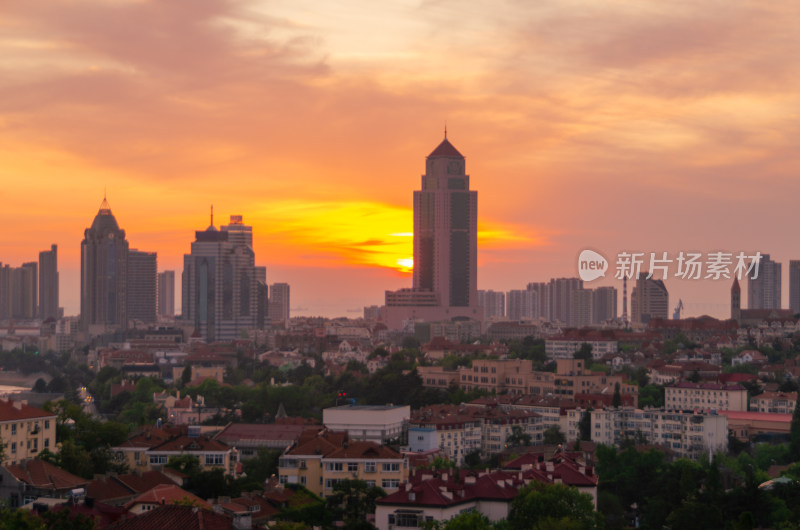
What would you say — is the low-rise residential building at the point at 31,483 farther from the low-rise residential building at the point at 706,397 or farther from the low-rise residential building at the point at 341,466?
the low-rise residential building at the point at 706,397

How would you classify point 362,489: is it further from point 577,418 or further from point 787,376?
point 787,376

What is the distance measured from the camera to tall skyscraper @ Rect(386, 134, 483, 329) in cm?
13538

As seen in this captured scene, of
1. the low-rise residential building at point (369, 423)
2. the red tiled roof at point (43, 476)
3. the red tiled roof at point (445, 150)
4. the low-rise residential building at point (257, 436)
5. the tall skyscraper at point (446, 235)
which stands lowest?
the low-rise residential building at point (257, 436)

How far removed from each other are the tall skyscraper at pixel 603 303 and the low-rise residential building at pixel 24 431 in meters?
128

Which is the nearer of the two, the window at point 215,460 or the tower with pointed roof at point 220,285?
the window at point 215,460

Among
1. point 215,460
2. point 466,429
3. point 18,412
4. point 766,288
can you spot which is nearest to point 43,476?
point 18,412

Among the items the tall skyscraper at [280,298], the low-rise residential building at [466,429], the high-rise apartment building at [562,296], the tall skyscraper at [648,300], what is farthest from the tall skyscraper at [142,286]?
the low-rise residential building at [466,429]

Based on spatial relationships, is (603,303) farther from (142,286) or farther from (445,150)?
(142,286)

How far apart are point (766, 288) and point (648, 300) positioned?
11.8m

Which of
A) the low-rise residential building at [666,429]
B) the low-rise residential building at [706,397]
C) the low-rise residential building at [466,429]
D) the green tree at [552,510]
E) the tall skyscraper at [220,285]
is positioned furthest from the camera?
the tall skyscraper at [220,285]

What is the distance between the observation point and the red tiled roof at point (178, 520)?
62.2 feet

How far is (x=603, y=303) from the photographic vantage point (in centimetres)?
15712

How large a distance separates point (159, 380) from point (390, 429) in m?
→ 44.7

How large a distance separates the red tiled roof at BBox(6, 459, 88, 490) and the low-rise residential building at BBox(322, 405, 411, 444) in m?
20.8
